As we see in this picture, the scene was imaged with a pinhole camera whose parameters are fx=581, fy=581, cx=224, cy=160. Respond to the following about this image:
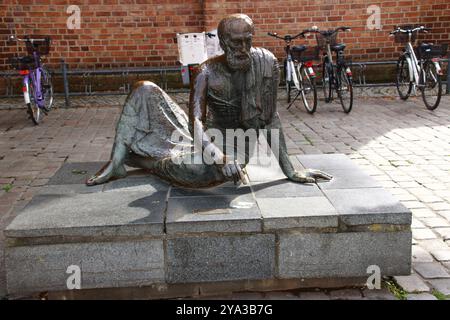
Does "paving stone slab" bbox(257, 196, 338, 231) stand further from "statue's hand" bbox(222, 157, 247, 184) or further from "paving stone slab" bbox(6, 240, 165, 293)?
"paving stone slab" bbox(6, 240, 165, 293)

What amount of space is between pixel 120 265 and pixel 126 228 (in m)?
0.23

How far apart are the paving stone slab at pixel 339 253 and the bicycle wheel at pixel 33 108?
623 cm

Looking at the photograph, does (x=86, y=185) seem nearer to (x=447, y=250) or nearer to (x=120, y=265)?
(x=120, y=265)

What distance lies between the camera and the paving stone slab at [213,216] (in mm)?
3297

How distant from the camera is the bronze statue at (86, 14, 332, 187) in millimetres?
3650

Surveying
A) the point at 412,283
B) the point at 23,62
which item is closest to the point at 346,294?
the point at 412,283

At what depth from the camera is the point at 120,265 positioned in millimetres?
3340

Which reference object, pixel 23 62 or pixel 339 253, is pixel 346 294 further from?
pixel 23 62

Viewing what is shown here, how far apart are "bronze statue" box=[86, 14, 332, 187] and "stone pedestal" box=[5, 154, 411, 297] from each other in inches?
14.1

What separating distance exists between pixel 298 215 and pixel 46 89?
7.44 m

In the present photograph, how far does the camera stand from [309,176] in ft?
13.4

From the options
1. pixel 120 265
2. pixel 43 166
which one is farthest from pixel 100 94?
pixel 120 265

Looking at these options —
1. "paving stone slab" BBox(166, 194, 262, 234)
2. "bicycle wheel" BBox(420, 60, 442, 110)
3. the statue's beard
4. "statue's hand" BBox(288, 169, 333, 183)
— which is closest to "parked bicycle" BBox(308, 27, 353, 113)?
"bicycle wheel" BBox(420, 60, 442, 110)

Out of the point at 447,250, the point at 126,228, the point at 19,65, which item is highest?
the point at 19,65
